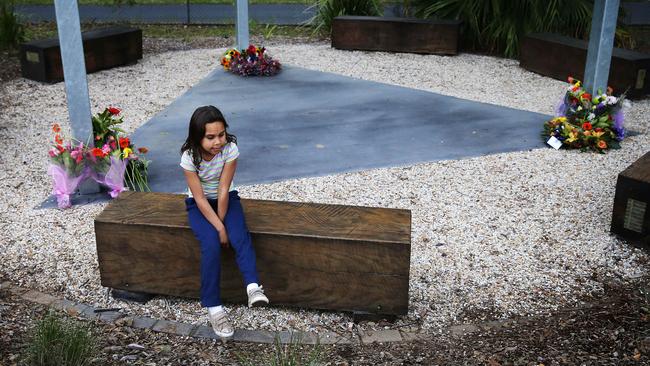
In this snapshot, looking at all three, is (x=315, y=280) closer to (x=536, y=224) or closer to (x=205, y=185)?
(x=205, y=185)

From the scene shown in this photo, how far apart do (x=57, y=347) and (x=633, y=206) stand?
10.7ft

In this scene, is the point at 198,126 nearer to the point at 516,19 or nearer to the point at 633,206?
the point at 633,206

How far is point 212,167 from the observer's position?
3.50 m

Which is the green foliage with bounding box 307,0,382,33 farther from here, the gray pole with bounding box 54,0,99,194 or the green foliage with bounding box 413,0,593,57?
the gray pole with bounding box 54,0,99,194

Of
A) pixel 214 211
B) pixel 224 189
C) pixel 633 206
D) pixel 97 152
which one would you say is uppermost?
pixel 224 189

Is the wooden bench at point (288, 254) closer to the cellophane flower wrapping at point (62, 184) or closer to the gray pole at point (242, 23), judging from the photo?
the cellophane flower wrapping at point (62, 184)

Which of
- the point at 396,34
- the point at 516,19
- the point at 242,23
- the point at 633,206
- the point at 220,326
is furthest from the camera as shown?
the point at 396,34

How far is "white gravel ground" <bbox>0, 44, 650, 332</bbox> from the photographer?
12.3 feet

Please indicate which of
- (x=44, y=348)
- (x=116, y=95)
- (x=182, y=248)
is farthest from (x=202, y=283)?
(x=116, y=95)

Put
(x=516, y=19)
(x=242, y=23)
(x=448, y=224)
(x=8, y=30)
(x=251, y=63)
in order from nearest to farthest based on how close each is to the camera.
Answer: (x=448, y=224) → (x=251, y=63) → (x=242, y=23) → (x=8, y=30) → (x=516, y=19)

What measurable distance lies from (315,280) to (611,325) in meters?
1.43

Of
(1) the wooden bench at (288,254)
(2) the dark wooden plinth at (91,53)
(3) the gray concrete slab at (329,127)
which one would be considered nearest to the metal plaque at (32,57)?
(2) the dark wooden plinth at (91,53)

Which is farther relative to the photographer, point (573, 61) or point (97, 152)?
point (573, 61)

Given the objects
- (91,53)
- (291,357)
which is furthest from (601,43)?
(91,53)
